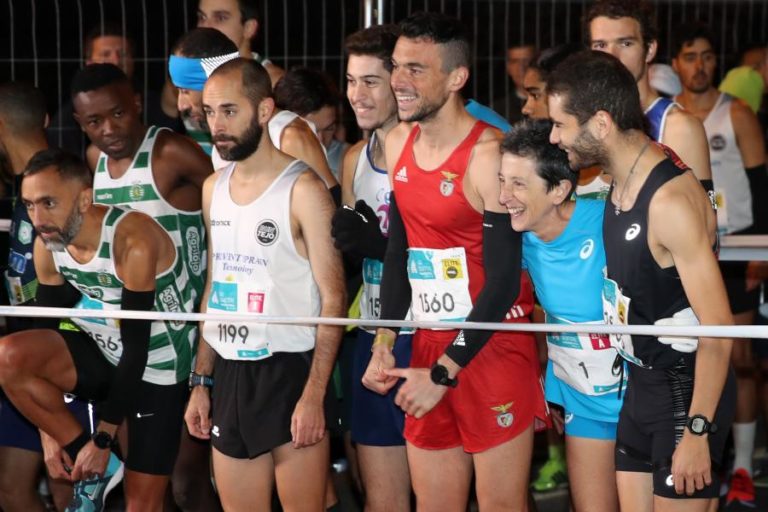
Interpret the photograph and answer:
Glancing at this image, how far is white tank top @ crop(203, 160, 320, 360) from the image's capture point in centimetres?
477

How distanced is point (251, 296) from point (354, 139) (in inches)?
140

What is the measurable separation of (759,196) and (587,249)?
10.5ft

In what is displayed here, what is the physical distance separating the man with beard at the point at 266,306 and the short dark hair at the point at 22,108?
1.55 m

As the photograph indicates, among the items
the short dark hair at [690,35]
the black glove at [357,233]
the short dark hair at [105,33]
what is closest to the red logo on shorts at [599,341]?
the black glove at [357,233]

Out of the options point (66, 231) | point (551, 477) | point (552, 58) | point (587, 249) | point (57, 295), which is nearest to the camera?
point (587, 249)

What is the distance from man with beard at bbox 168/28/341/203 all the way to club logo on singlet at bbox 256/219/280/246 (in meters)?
0.75

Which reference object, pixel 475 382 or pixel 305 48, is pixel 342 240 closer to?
pixel 475 382

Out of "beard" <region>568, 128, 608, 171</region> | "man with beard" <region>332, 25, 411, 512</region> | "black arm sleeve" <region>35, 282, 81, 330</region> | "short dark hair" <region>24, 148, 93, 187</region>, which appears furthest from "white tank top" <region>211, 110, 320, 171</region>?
"beard" <region>568, 128, 608, 171</region>

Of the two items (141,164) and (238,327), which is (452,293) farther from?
(141,164)

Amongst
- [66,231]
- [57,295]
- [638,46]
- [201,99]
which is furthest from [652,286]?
[57,295]

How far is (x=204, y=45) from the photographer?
5.83 m

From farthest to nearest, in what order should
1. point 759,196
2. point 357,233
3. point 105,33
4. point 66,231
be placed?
point 105,33
point 759,196
point 66,231
point 357,233

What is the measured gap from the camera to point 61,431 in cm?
512

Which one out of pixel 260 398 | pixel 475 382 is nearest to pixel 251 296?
pixel 260 398
